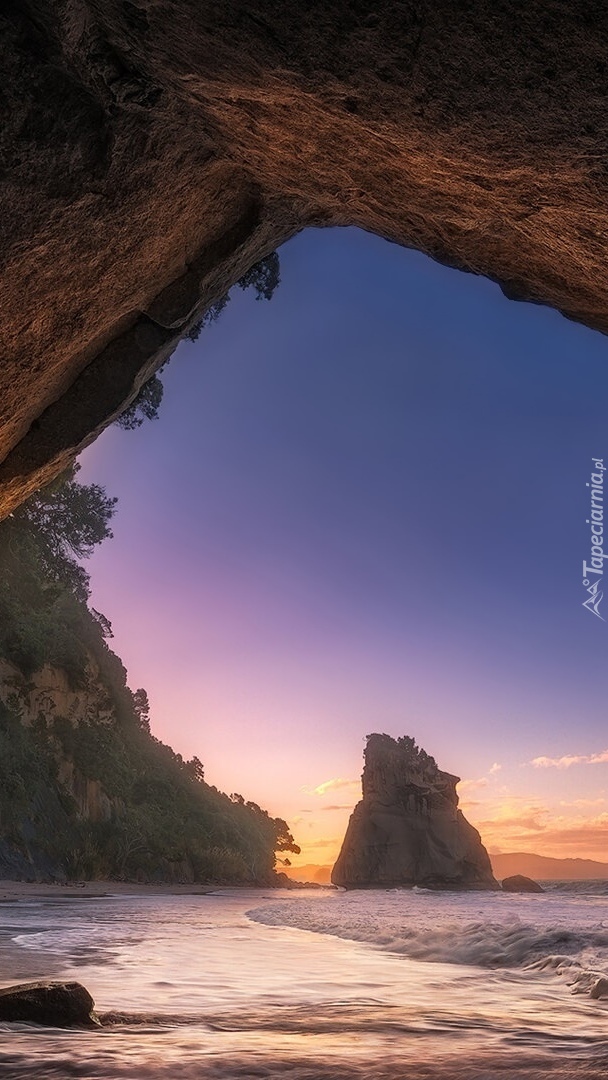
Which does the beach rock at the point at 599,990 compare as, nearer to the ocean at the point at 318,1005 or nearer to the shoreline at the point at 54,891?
the ocean at the point at 318,1005

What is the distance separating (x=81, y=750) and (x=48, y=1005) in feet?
111

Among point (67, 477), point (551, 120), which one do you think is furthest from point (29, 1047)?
point (67, 477)

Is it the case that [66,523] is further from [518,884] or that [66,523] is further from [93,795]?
[518,884]

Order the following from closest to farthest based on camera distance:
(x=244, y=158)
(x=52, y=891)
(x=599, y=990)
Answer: (x=244, y=158) < (x=599, y=990) < (x=52, y=891)

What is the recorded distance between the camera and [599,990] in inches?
201

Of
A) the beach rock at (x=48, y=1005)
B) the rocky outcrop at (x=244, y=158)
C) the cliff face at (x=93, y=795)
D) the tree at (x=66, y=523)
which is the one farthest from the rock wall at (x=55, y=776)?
the rocky outcrop at (x=244, y=158)

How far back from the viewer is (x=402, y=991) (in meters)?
5.14

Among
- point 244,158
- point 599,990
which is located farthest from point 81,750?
point 244,158

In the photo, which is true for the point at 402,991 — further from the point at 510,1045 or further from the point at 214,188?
the point at 214,188

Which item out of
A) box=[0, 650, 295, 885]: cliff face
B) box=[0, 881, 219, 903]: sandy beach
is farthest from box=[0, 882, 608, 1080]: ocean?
box=[0, 650, 295, 885]: cliff face

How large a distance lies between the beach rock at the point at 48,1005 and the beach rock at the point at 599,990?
11.1 ft

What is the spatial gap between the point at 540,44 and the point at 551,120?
32 cm

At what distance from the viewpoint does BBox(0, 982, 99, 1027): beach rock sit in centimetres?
319

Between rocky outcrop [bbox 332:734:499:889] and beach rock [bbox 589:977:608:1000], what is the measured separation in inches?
2334
